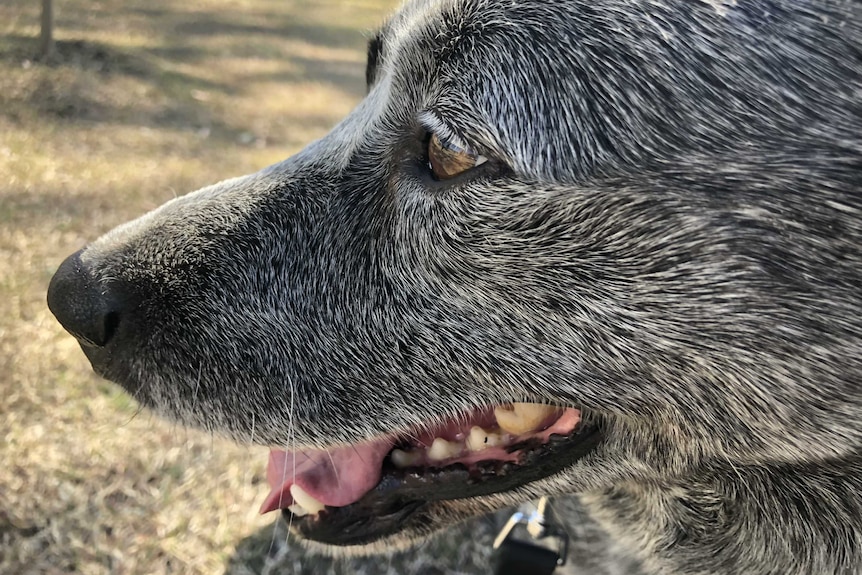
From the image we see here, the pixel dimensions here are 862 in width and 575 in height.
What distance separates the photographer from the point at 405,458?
6.76 ft

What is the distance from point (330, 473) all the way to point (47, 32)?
601 centimetres

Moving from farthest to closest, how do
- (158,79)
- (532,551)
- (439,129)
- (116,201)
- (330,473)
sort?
(158,79) → (116,201) → (532,551) → (330,473) → (439,129)

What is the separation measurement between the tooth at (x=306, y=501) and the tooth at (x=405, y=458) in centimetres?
28

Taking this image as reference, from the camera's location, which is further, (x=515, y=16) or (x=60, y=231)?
(x=60, y=231)

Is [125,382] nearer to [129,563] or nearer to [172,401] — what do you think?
[172,401]

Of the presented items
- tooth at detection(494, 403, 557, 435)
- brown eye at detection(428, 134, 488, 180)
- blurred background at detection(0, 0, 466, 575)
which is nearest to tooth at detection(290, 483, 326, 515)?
blurred background at detection(0, 0, 466, 575)

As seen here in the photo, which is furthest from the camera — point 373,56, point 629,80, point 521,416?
point 373,56

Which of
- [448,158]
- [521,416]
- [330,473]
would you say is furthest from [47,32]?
[521,416]

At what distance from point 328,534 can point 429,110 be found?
1.29m

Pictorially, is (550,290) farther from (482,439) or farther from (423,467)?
(423,467)

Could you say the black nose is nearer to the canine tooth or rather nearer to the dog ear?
the canine tooth

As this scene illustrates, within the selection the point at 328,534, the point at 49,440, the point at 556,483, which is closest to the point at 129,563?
the point at 49,440

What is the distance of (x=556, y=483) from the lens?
1875 millimetres

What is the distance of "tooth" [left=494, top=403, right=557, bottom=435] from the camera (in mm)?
1896
